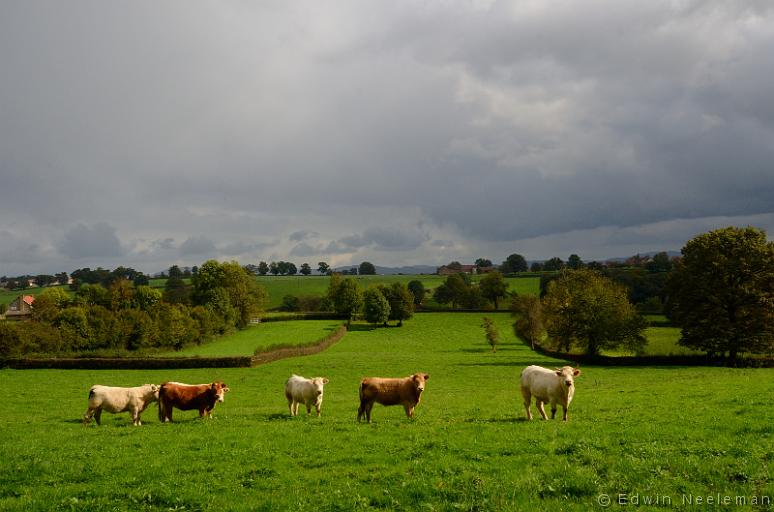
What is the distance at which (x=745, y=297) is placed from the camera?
4788cm

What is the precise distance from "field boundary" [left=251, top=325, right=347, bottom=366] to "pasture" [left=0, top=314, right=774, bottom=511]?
31869 mm

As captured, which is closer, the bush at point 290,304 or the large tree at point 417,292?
the bush at point 290,304

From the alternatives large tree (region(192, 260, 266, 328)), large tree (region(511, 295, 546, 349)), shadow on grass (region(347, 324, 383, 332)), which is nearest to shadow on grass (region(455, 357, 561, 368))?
large tree (region(511, 295, 546, 349))

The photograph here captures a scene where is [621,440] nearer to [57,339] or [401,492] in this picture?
[401,492]

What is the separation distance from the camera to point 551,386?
17734 millimetres

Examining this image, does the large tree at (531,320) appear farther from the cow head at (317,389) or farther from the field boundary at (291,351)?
the cow head at (317,389)

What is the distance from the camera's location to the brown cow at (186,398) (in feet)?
67.1

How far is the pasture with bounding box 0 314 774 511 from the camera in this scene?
9.81m

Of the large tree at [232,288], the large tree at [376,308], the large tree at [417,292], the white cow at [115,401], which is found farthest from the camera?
the large tree at [417,292]

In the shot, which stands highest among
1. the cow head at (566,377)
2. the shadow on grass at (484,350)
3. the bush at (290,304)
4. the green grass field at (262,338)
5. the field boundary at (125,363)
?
the cow head at (566,377)

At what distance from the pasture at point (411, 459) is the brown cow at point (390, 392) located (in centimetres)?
106

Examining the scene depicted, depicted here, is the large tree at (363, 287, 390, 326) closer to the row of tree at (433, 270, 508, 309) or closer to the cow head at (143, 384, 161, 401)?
the row of tree at (433, 270, 508, 309)

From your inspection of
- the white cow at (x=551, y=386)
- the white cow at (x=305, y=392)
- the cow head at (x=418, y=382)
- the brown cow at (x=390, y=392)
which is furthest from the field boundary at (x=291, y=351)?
the white cow at (x=551, y=386)

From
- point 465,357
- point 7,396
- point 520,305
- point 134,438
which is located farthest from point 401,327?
point 134,438
